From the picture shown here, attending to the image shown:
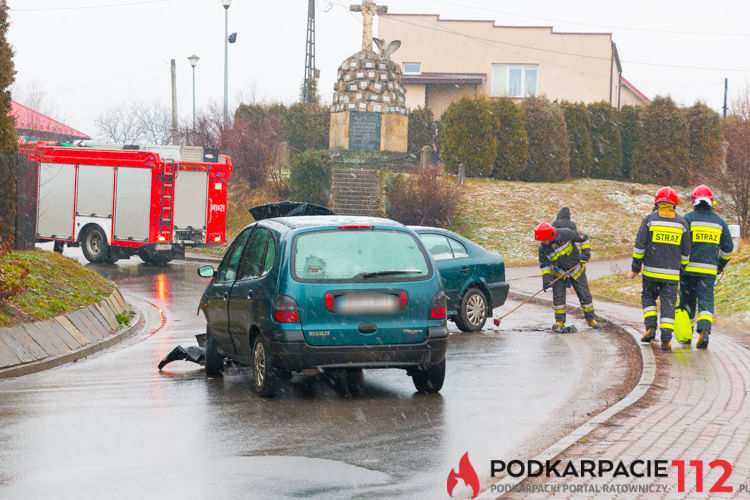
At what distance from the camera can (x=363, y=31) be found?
38.4 metres

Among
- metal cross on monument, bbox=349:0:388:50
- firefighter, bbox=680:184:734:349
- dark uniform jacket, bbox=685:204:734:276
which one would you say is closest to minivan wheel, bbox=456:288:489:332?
firefighter, bbox=680:184:734:349

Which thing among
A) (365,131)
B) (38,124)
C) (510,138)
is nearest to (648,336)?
(510,138)

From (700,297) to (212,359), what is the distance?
5619 mm

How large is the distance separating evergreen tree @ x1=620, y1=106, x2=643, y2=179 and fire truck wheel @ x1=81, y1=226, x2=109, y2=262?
69.7 feet

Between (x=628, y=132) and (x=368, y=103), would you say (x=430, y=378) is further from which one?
(x=628, y=132)

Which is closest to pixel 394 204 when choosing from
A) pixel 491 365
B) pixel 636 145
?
pixel 636 145

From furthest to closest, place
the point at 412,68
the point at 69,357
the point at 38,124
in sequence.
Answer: the point at 38,124
the point at 412,68
the point at 69,357

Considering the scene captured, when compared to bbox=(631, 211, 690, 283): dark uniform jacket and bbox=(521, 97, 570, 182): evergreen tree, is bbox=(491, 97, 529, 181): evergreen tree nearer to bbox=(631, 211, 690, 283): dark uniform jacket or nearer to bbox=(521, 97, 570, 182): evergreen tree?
bbox=(521, 97, 570, 182): evergreen tree

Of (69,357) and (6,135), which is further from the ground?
(6,135)

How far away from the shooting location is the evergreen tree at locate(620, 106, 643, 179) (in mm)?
39344

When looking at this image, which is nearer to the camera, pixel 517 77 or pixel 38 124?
pixel 517 77

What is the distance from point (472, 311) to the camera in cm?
1438

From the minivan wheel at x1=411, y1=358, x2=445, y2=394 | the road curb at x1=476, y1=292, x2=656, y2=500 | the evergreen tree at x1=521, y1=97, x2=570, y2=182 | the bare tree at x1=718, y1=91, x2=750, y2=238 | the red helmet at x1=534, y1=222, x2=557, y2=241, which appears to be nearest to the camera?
the road curb at x1=476, y1=292, x2=656, y2=500

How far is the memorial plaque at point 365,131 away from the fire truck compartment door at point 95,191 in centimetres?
1310
